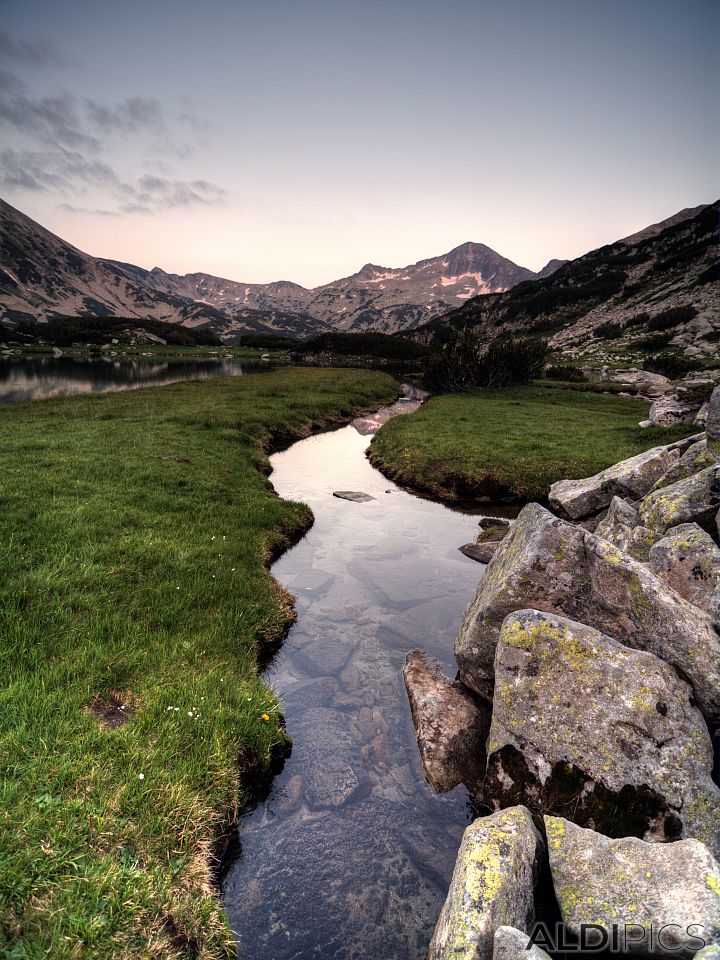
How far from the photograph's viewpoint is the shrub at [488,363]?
5869cm

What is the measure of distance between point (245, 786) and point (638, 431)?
33.8 meters

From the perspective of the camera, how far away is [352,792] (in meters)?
7.93

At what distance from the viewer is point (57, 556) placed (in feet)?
38.3

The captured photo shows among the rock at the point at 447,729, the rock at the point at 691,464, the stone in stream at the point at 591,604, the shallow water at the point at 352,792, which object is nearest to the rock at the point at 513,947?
the shallow water at the point at 352,792

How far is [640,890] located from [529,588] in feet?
15.0

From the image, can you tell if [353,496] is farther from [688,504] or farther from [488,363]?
[488,363]

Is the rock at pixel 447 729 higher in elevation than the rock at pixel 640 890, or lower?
lower

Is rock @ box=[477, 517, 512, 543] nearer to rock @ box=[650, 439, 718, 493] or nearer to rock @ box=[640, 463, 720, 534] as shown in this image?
rock @ box=[650, 439, 718, 493]

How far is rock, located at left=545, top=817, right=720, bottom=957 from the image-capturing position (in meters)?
4.24

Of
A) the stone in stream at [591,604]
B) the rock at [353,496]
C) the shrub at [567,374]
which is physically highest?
the shrub at [567,374]

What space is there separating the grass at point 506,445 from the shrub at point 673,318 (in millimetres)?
70681

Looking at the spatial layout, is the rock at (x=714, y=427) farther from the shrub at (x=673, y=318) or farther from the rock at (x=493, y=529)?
the shrub at (x=673, y=318)

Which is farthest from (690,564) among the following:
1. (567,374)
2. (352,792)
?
(567,374)

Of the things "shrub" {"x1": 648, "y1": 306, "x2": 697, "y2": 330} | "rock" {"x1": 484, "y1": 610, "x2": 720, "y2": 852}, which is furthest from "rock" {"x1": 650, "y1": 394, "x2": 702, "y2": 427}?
"shrub" {"x1": 648, "y1": 306, "x2": 697, "y2": 330}
